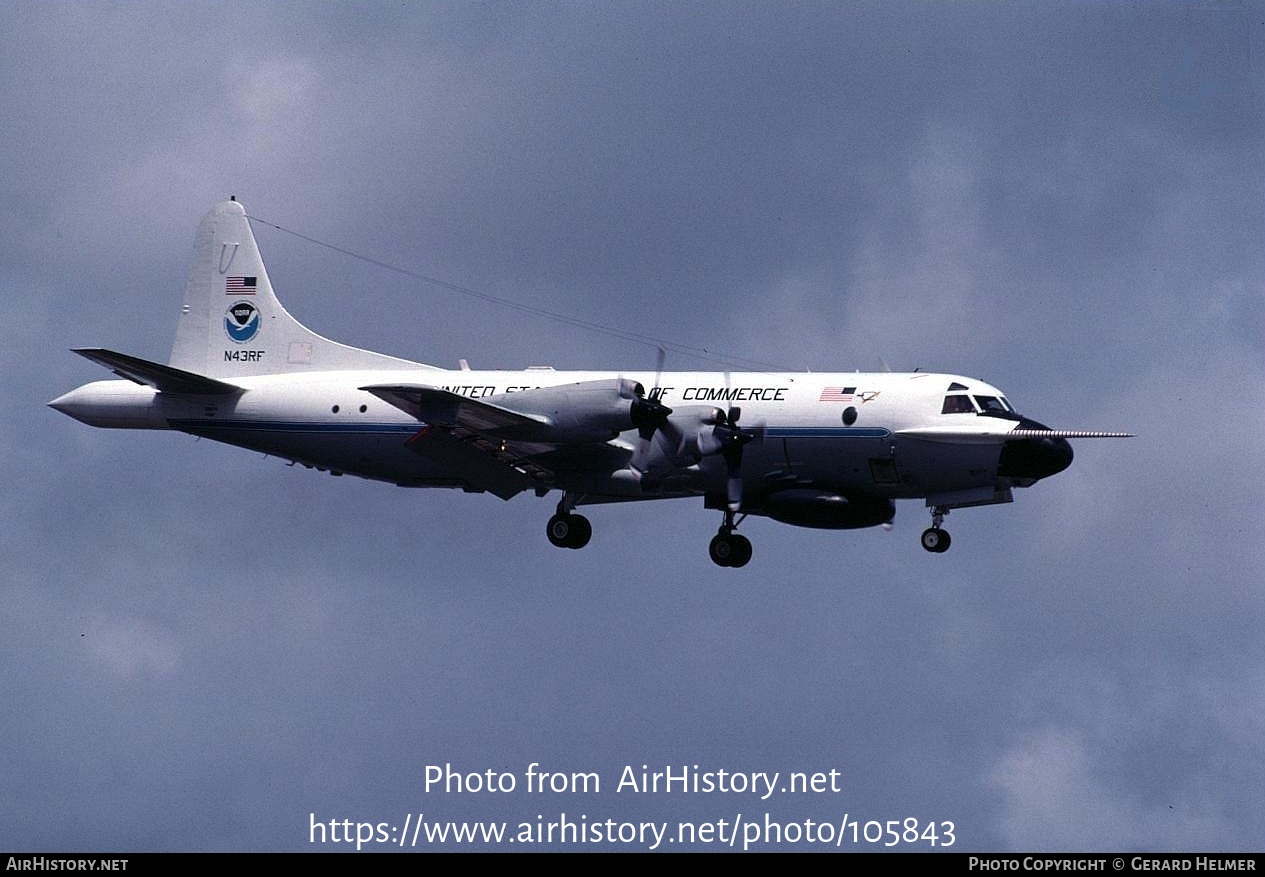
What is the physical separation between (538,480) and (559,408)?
3.62 metres

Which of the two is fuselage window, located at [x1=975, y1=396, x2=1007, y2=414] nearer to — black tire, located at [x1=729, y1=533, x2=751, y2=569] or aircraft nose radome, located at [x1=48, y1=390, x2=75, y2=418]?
black tire, located at [x1=729, y1=533, x2=751, y2=569]

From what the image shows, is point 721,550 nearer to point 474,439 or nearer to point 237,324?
point 474,439

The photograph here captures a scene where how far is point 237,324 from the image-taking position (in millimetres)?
54844

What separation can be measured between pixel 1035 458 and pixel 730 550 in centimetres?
713

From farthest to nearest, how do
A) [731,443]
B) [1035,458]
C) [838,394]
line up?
[838,394] < [731,443] < [1035,458]

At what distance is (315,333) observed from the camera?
179ft

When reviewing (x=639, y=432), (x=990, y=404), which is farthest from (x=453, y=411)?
(x=990, y=404)

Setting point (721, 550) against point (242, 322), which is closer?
point (721, 550)

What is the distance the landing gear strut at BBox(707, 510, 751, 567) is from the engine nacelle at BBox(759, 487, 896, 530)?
104 cm

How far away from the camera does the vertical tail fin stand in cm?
5409

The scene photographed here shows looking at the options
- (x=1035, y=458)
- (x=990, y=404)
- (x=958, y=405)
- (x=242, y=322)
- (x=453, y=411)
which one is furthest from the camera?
(x=242, y=322)
